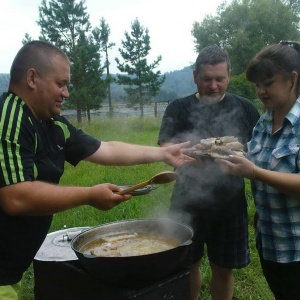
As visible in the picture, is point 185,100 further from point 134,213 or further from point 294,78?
point 134,213

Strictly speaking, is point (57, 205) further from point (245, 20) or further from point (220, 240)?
point (245, 20)

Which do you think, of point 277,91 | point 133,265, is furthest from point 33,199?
point 277,91

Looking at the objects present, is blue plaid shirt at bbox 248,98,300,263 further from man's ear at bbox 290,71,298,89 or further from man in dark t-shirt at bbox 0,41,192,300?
man in dark t-shirt at bbox 0,41,192,300

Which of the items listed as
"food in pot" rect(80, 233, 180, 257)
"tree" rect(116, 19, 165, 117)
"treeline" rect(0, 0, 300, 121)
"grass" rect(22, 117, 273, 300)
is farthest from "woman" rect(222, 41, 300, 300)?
"tree" rect(116, 19, 165, 117)

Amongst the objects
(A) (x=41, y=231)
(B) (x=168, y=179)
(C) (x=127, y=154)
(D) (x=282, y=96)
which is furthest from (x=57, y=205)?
(D) (x=282, y=96)

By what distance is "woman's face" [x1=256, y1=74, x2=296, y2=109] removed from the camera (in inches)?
104

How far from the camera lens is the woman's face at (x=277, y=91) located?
2.63 meters

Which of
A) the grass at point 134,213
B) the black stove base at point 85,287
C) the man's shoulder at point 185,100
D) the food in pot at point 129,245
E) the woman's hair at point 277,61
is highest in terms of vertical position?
the woman's hair at point 277,61

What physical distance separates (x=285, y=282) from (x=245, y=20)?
37.5 meters

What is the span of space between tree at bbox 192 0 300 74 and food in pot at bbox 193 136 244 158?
102ft

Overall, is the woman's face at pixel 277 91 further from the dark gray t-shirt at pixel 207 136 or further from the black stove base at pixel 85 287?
the black stove base at pixel 85 287

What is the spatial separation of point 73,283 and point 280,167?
5.62ft

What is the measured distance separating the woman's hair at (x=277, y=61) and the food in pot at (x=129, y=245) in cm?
140

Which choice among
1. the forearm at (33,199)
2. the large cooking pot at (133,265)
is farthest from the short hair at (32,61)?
the large cooking pot at (133,265)
